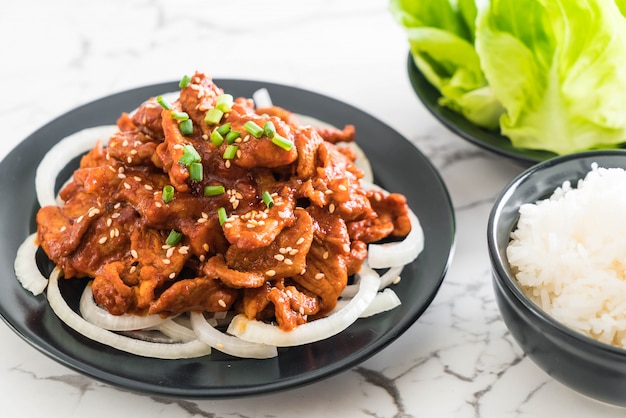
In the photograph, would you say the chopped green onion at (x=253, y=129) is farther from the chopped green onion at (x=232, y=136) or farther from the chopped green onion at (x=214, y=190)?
the chopped green onion at (x=214, y=190)

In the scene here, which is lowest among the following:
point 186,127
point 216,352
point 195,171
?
point 216,352

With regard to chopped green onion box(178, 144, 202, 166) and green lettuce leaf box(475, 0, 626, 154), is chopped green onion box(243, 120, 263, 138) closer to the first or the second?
chopped green onion box(178, 144, 202, 166)

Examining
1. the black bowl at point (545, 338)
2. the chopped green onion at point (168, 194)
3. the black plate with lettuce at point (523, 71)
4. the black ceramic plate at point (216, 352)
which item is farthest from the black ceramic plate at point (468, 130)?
the chopped green onion at point (168, 194)

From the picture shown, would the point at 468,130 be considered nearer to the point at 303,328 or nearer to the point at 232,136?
Result: the point at 232,136

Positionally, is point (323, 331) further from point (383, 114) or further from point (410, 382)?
point (383, 114)

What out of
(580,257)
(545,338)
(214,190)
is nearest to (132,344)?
(214,190)
